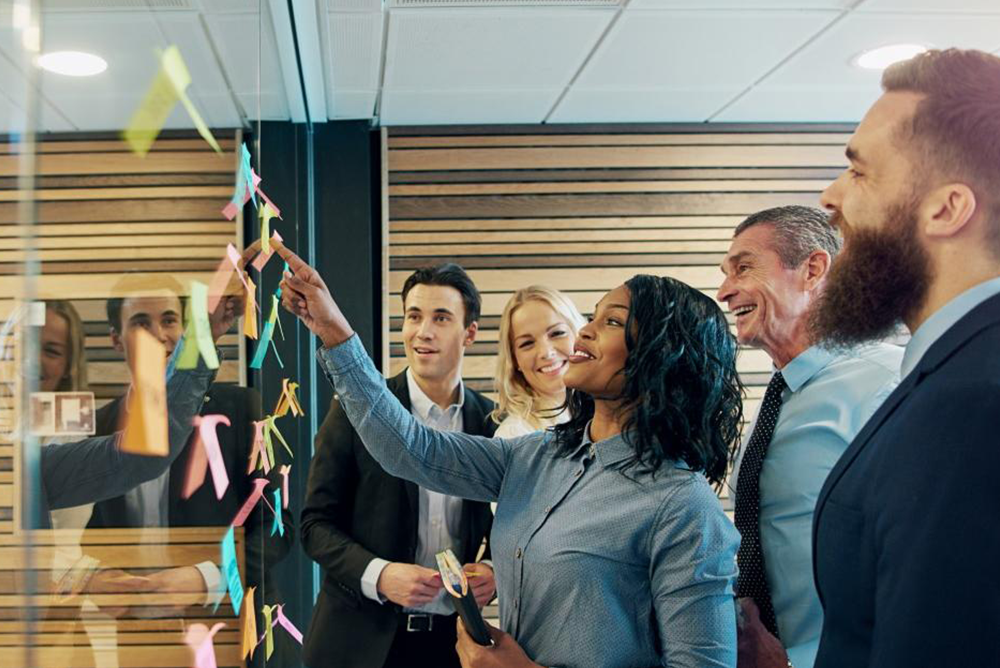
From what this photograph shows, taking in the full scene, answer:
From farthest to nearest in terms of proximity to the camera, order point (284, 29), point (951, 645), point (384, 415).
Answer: point (284, 29) → point (384, 415) → point (951, 645)

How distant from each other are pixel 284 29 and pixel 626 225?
7.19 ft

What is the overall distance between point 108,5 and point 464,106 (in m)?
3.54

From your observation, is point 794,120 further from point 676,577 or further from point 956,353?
point 956,353

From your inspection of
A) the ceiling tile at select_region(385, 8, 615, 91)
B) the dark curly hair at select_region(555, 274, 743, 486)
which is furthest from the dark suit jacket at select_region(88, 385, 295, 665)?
the ceiling tile at select_region(385, 8, 615, 91)

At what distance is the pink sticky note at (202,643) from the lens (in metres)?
1.03

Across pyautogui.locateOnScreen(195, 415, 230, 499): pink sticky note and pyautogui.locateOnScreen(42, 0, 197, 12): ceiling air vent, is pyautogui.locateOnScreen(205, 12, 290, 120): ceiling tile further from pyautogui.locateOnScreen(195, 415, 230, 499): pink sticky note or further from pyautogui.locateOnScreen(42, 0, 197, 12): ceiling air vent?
pyautogui.locateOnScreen(195, 415, 230, 499): pink sticky note

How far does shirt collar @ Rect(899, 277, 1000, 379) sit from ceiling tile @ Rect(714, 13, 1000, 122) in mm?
2468

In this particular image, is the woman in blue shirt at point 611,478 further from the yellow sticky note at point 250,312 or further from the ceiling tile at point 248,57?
the ceiling tile at point 248,57

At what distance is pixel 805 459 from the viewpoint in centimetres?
194

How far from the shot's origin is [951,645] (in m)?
0.91

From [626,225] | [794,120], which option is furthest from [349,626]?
[794,120]

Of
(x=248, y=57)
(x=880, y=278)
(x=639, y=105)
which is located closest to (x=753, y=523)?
(x=880, y=278)

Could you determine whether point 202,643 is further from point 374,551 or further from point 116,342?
point 374,551

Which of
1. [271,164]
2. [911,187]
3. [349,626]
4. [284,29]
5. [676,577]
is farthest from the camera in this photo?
[284,29]
